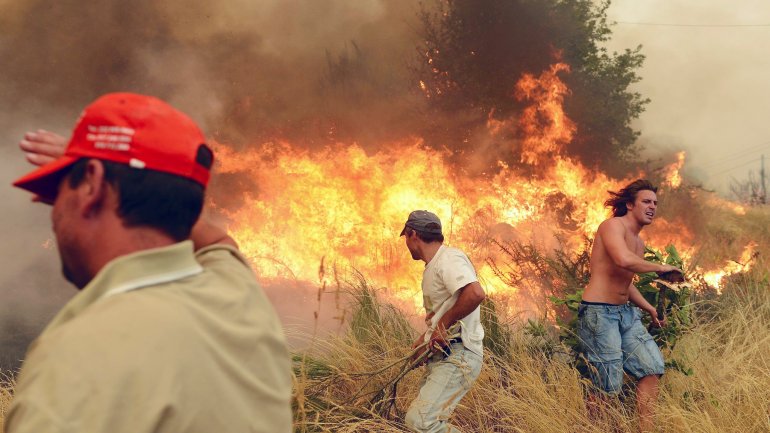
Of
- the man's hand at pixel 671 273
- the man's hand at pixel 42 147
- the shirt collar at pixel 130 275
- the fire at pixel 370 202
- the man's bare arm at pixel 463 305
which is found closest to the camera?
the shirt collar at pixel 130 275

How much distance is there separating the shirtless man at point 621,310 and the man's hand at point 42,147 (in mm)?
3865

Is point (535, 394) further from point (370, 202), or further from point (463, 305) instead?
point (370, 202)

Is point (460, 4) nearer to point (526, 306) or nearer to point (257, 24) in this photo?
point (257, 24)

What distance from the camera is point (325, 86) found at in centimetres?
1459

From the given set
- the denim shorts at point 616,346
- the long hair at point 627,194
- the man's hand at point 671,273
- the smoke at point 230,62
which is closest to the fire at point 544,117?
the smoke at point 230,62

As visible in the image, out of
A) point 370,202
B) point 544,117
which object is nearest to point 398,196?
point 370,202

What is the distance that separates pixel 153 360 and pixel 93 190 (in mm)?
325

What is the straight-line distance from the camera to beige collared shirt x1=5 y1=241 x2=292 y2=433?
34.4 inches

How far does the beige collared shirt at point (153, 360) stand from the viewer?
0.87m

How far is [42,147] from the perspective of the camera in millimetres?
1366

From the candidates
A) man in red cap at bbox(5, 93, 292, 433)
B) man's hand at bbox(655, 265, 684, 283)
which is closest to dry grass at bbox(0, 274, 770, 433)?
man's hand at bbox(655, 265, 684, 283)

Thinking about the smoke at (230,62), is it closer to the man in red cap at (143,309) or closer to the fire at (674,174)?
the fire at (674,174)

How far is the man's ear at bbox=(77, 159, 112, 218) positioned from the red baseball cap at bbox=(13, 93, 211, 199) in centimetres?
2

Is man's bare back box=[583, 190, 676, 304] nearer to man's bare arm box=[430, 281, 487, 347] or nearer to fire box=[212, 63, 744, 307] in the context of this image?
man's bare arm box=[430, 281, 487, 347]
